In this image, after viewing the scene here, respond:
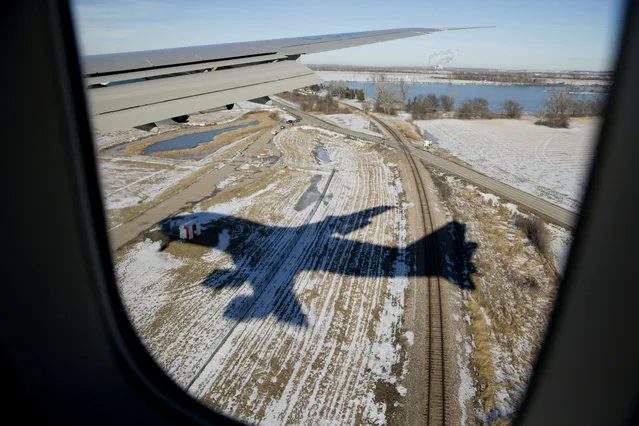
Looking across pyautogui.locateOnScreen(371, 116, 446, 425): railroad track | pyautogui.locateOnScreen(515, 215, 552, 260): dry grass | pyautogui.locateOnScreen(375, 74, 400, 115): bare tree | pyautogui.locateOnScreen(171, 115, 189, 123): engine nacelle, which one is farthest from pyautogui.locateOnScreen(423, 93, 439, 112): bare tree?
pyautogui.locateOnScreen(171, 115, 189, 123): engine nacelle

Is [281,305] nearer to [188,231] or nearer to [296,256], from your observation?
[296,256]

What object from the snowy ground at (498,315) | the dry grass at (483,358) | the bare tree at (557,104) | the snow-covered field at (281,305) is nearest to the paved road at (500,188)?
the snowy ground at (498,315)

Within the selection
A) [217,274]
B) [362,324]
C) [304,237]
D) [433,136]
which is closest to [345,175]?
[304,237]

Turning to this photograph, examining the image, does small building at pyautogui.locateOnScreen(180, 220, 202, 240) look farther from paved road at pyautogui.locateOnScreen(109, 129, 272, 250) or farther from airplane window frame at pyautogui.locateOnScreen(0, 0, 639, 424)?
airplane window frame at pyautogui.locateOnScreen(0, 0, 639, 424)

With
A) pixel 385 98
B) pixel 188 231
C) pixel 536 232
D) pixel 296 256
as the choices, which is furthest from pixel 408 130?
pixel 188 231

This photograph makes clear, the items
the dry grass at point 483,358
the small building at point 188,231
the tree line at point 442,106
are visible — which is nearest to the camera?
the dry grass at point 483,358

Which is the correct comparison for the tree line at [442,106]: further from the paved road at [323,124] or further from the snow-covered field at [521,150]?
the paved road at [323,124]
